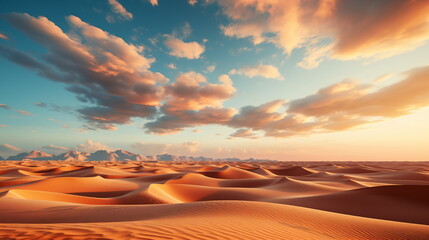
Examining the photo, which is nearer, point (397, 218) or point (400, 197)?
point (397, 218)

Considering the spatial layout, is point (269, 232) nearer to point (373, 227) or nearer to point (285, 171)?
point (373, 227)

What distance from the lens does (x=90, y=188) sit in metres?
15.1

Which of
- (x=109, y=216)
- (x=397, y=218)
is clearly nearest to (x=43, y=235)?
(x=109, y=216)

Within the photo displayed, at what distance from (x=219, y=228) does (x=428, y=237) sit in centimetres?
499

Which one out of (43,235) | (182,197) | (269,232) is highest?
(43,235)

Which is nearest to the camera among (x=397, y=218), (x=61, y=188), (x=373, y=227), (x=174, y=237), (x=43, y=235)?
(x=43, y=235)

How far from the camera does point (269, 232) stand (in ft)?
14.3

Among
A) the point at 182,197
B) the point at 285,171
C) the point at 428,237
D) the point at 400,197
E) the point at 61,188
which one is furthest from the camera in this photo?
the point at 285,171

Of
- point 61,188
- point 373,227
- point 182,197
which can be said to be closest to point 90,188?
point 61,188

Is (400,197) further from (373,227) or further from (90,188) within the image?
(90,188)

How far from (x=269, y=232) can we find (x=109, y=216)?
4740 mm

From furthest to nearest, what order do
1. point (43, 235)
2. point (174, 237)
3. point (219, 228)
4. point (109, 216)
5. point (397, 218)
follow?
point (397, 218) → point (109, 216) → point (219, 228) → point (174, 237) → point (43, 235)

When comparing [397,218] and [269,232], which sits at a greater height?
[269,232]

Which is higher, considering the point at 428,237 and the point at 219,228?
the point at 219,228
